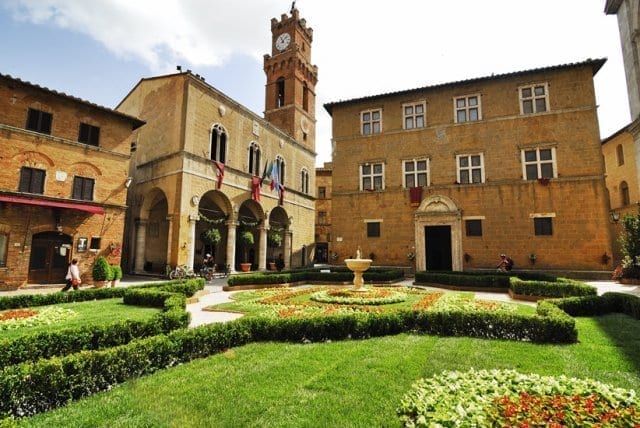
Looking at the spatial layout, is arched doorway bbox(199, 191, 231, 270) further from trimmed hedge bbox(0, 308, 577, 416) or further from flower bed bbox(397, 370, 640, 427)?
flower bed bbox(397, 370, 640, 427)

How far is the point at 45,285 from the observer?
18625 mm

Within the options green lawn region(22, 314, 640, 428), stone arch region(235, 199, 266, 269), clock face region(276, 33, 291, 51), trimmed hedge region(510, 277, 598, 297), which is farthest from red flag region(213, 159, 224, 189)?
clock face region(276, 33, 291, 51)

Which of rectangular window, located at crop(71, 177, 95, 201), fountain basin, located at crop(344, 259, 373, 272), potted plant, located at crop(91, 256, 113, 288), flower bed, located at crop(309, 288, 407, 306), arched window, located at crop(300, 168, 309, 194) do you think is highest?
arched window, located at crop(300, 168, 309, 194)

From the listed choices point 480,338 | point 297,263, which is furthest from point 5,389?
point 297,263

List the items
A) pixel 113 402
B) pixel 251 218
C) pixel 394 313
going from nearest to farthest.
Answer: pixel 113 402 < pixel 394 313 < pixel 251 218

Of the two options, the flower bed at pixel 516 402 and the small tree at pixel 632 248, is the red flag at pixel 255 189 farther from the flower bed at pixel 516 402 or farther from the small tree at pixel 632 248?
the flower bed at pixel 516 402

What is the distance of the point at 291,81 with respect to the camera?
4300cm

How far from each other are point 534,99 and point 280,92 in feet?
102

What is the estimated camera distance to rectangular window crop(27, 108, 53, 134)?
18.6 meters

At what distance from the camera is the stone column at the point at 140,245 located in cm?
2678

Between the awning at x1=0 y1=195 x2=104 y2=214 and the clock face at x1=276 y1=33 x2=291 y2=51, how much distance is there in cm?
3333

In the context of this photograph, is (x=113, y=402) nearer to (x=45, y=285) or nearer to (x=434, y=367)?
(x=434, y=367)

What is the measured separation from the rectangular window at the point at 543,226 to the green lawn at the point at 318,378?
15.2 meters

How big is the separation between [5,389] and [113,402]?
3.96 ft
